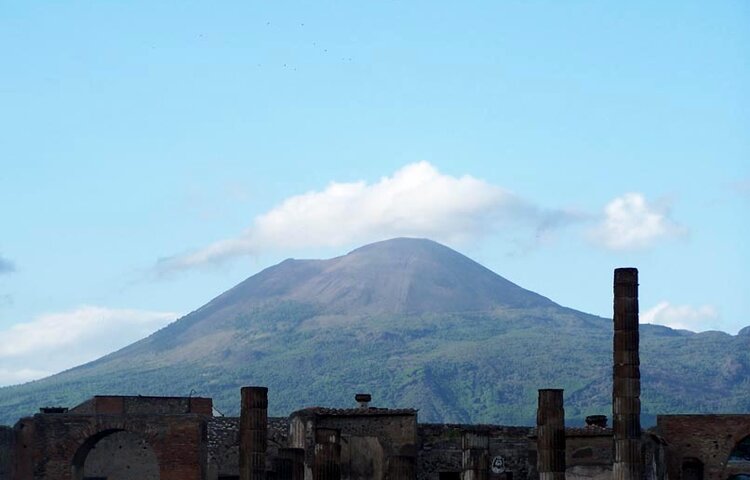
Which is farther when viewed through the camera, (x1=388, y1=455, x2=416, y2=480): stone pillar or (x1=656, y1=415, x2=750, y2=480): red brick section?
(x1=656, y1=415, x2=750, y2=480): red brick section

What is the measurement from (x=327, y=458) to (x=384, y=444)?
21.1ft

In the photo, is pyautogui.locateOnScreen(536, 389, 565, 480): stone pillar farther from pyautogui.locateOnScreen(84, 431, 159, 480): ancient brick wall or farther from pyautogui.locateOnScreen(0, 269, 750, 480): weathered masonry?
pyautogui.locateOnScreen(84, 431, 159, 480): ancient brick wall

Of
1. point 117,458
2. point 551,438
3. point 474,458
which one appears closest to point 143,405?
point 117,458

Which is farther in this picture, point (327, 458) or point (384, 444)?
point (384, 444)

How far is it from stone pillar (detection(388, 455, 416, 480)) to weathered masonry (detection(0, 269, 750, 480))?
3 cm

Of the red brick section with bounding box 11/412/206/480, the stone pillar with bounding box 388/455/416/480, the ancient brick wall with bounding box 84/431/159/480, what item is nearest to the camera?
the stone pillar with bounding box 388/455/416/480

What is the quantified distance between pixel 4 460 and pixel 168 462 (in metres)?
Answer: 4.68

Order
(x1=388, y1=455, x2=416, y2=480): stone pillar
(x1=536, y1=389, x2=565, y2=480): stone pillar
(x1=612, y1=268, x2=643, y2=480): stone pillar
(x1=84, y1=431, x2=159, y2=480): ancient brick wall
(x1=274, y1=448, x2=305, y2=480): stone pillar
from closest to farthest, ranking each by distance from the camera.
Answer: (x1=612, y1=268, x2=643, y2=480): stone pillar, (x1=536, y1=389, x2=565, y2=480): stone pillar, (x1=274, y1=448, x2=305, y2=480): stone pillar, (x1=388, y1=455, x2=416, y2=480): stone pillar, (x1=84, y1=431, x2=159, y2=480): ancient brick wall

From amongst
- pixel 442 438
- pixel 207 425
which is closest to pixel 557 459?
pixel 442 438

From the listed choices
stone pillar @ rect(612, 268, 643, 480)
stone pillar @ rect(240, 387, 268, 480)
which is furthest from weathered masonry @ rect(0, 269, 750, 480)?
stone pillar @ rect(240, 387, 268, 480)

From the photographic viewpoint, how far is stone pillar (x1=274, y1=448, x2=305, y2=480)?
134 feet

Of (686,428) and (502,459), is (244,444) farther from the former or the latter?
(686,428)

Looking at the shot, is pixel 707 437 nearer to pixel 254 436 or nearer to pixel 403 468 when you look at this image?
pixel 403 468

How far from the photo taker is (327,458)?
39.1 meters
